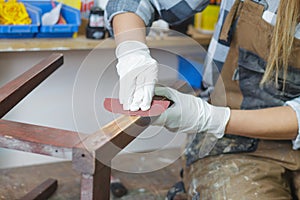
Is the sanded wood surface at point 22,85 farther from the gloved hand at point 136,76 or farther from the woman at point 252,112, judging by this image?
the woman at point 252,112

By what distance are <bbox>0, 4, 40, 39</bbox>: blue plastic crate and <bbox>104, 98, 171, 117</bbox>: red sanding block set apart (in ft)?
2.26

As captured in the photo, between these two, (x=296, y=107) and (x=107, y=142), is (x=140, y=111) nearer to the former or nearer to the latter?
(x=107, y=142)

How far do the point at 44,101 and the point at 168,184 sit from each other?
0.55 metres

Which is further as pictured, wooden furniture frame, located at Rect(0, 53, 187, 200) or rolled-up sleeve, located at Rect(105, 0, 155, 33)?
rolled-up sleeve, located at Rect(105, 0, 155, 33)

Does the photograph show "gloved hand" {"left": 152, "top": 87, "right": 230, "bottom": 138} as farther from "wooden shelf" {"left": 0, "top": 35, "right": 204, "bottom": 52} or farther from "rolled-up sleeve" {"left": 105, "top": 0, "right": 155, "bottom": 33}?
"wooden shelf" {"left": 0, "top": 35, "right": 204, "bottom": 52}

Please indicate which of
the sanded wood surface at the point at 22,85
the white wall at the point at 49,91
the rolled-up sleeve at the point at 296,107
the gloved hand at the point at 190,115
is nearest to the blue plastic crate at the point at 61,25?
the white wall at the point at 49,91

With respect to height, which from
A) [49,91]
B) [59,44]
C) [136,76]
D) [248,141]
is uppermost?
[136,76]

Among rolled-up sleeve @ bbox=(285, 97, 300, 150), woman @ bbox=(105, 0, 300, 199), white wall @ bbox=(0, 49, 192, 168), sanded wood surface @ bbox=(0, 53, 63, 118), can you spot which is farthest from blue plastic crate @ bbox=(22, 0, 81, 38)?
rolled-up sleeve @ bbox=(285, 97, 300, 150)

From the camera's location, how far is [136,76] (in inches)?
40.9

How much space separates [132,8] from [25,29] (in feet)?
1.53

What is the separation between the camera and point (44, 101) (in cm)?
182

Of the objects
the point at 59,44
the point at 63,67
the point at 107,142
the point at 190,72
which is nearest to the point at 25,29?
the point at 59,44

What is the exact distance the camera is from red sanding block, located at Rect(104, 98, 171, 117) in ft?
3.12

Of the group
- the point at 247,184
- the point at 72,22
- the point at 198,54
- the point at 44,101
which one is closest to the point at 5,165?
the point at 44,101
